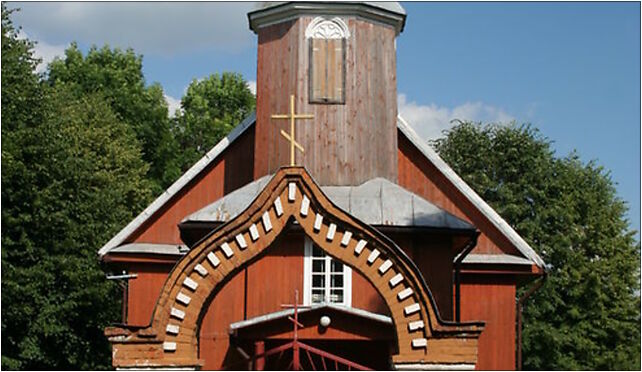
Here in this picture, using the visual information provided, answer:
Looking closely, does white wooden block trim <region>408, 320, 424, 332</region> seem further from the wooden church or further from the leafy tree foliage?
the leafy tree foliage

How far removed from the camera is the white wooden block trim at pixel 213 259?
13.1 m

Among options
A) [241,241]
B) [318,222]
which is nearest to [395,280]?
[318,222]

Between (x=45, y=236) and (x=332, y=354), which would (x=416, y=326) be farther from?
(x=45, y=236)

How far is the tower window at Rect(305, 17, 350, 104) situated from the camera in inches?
853

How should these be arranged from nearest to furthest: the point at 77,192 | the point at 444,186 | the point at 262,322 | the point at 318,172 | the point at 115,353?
1. the point at 115,353
2. the point at 262,322
3. the point at 318,172
4. the point at 444,186
5. the point at 77,192

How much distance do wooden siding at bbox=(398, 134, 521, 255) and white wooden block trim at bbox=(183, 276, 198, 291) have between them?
35.4ft

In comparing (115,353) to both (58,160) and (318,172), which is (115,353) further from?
(58,160)

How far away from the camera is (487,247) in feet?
75.2

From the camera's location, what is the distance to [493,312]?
22.8 metres

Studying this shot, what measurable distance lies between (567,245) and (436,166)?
1710 centimetres

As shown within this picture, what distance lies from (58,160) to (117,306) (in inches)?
196

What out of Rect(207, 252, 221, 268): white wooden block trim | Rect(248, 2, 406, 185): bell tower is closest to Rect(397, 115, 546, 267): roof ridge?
Rect(248, 2, 406, 185): bell tower

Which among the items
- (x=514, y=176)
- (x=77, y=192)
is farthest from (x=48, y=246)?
(x=514, y=176)

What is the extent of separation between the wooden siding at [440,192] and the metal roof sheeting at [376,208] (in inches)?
78.4
